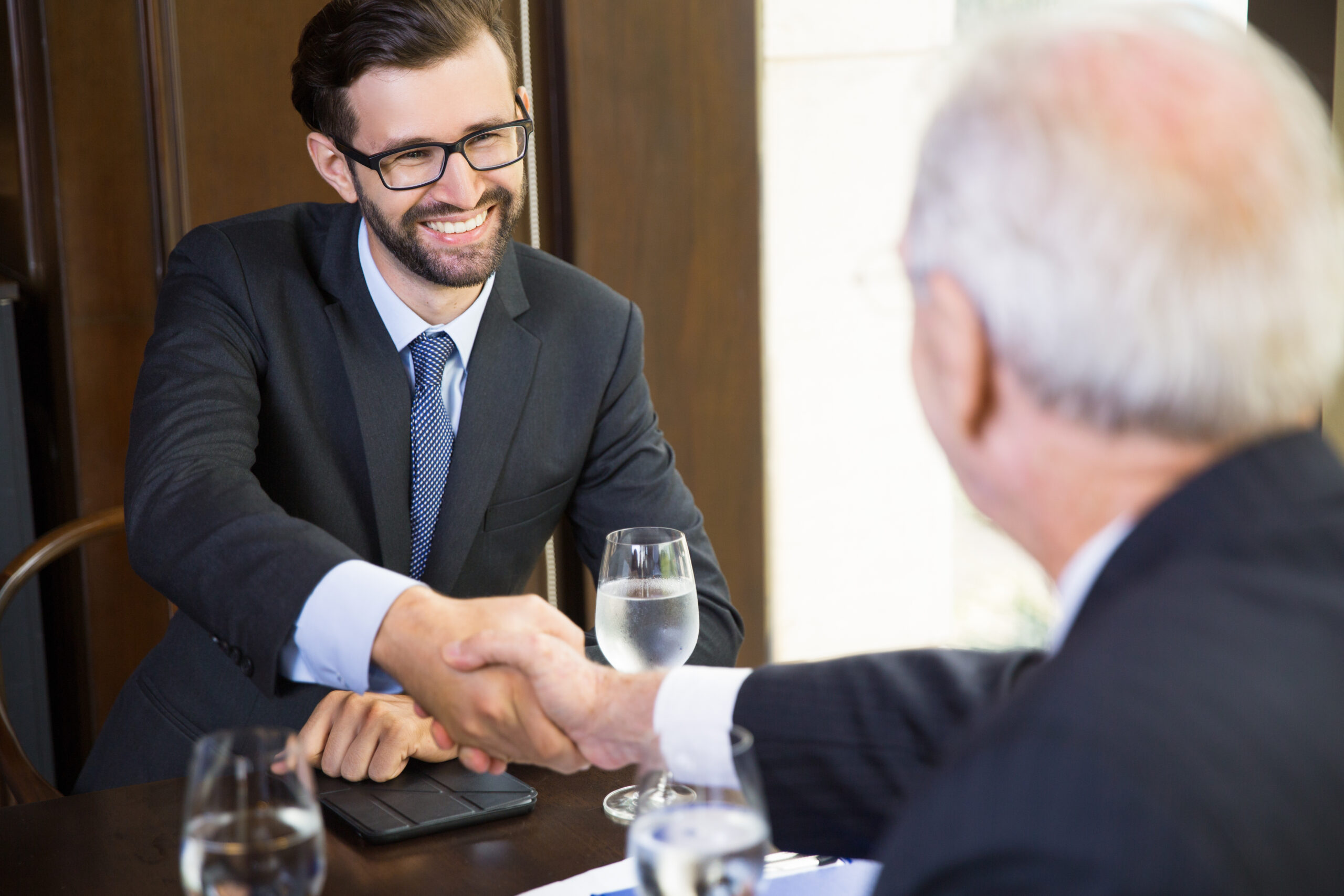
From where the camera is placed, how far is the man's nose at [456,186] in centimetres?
169

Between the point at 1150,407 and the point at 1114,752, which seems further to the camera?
the point at 1150,407

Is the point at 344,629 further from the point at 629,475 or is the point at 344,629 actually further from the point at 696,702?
the point at 629,475

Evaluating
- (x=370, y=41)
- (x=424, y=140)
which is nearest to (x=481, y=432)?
(x=424, y=140)

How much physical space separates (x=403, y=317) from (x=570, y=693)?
2.53 ft

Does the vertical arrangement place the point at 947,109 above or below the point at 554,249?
above

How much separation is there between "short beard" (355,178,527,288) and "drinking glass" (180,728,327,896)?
104 centimetres

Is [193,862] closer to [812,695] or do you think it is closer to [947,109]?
[812,695]

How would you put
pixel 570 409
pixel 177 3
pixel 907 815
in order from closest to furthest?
pixel 907 815 → pixel 570 409 → pixel 177 3

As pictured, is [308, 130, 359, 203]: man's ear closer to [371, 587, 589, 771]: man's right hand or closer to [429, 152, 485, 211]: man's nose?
[429, 152, 485, 211]: man's nose

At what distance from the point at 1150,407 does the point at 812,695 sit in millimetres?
441

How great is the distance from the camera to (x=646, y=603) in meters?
1.20

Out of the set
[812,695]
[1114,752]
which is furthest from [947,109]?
[812,695]

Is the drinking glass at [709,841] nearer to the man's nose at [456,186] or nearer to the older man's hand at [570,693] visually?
the older man's hand at [570,693]

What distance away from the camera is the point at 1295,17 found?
2305mm
